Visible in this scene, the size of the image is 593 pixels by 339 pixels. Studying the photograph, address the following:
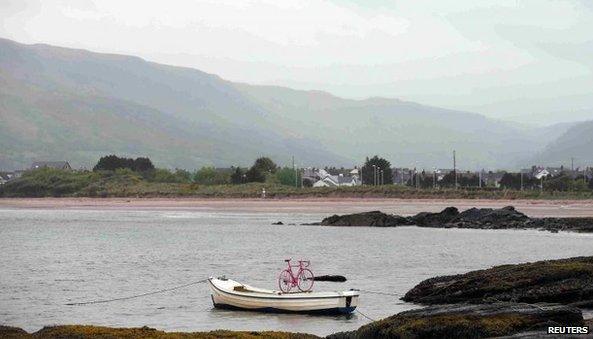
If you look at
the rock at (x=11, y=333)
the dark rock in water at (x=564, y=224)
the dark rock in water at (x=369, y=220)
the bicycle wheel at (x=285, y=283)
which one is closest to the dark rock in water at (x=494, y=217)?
the dark rock in water at (x=564, y=224)

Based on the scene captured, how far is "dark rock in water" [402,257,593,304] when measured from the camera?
112 ft

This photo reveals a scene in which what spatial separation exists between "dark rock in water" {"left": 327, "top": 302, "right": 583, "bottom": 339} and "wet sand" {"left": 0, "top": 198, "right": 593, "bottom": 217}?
84279mm

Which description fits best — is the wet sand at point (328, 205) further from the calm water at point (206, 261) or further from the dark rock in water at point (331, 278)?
the dark rock in water at point (331, 278)

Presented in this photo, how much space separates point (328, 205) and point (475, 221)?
56719 mm

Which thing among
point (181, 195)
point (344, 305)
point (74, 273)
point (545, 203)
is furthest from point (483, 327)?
point (181, 195)

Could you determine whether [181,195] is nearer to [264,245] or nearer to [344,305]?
[264,245]

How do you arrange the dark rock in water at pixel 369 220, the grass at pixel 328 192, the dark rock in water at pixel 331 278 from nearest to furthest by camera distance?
1. the dark rock in water at pixel 331 278
2. the dark rock in water at pixel 369 220
3. the grass at pixel 328 192

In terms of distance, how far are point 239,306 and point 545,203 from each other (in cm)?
10639

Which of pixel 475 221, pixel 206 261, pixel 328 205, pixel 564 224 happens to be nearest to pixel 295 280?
pixel 206 261

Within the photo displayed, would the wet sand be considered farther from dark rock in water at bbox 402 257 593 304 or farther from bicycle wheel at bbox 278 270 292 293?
dark rock in water at bbox 402 257 593 304

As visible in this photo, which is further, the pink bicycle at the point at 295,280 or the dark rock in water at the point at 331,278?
the dark rock in water at the point at 331,278

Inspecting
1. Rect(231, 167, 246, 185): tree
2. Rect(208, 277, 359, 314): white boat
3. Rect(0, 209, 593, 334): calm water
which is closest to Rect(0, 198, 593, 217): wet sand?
Rect(231, 167, 246, 185): tree

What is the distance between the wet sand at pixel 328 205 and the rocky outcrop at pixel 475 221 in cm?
1192

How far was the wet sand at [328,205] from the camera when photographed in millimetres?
124738
